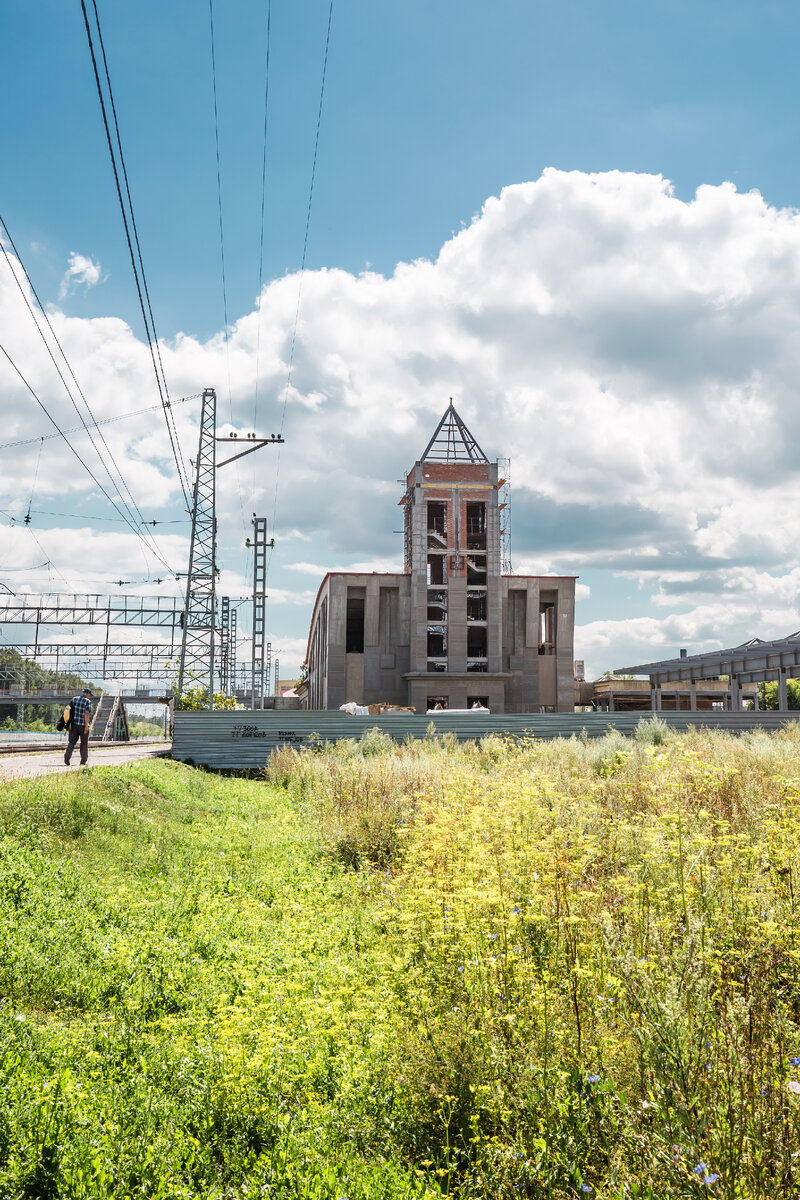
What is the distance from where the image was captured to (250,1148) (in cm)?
378

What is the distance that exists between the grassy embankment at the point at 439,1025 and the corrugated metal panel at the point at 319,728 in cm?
1678

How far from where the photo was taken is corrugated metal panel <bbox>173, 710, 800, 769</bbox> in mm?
24969

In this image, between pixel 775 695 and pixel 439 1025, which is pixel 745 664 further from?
pixel 439 1025

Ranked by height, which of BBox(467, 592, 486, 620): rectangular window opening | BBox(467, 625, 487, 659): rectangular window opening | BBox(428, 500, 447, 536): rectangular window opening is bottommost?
BBox(467, 625, 487, 659): rectangular window opening

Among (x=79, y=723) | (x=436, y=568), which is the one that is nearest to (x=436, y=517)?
(x=436, y=568)

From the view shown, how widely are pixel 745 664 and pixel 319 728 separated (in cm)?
2429

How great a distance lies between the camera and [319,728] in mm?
25297

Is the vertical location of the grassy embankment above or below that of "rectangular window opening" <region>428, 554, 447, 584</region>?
below

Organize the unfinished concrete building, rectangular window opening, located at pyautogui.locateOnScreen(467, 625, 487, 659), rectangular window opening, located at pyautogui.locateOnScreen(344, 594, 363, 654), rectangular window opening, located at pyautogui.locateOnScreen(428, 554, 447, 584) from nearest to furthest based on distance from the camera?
the unfinished concrete building < rectangular window opening, located at pyautogui.locateOnScreen(467, 625, 487, 659) < rectangular window opening, located at pyautogui.locateOnScreen(428, 554, 447, 584) < rectangular window opening, located at pyautogui.locateOnScreen(344, 594, 363, 654)

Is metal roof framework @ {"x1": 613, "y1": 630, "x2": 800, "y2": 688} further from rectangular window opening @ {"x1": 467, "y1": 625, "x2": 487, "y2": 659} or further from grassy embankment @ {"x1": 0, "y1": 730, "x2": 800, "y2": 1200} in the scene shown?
grassy embankment @ {"x1": 0, "y1": 730, "x2": 800, "y2": 1200}

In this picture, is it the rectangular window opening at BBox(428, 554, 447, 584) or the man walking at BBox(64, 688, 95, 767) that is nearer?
the man walking at BBox(64, 688, 95, 767)

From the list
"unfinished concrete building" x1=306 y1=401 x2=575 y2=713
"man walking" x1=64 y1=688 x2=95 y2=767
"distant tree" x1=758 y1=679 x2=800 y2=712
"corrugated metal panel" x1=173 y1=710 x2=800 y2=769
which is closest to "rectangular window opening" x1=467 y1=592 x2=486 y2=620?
"unfinished concrete building" x1=306 y1=401 x2=575 y2=713

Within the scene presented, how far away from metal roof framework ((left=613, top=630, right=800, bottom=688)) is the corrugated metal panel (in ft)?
31.5

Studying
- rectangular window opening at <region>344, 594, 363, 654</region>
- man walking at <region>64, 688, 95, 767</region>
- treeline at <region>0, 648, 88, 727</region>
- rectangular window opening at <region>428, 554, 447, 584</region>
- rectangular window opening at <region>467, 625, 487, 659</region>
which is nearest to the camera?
man walking at <region>64, 688, 95, 767</region>
